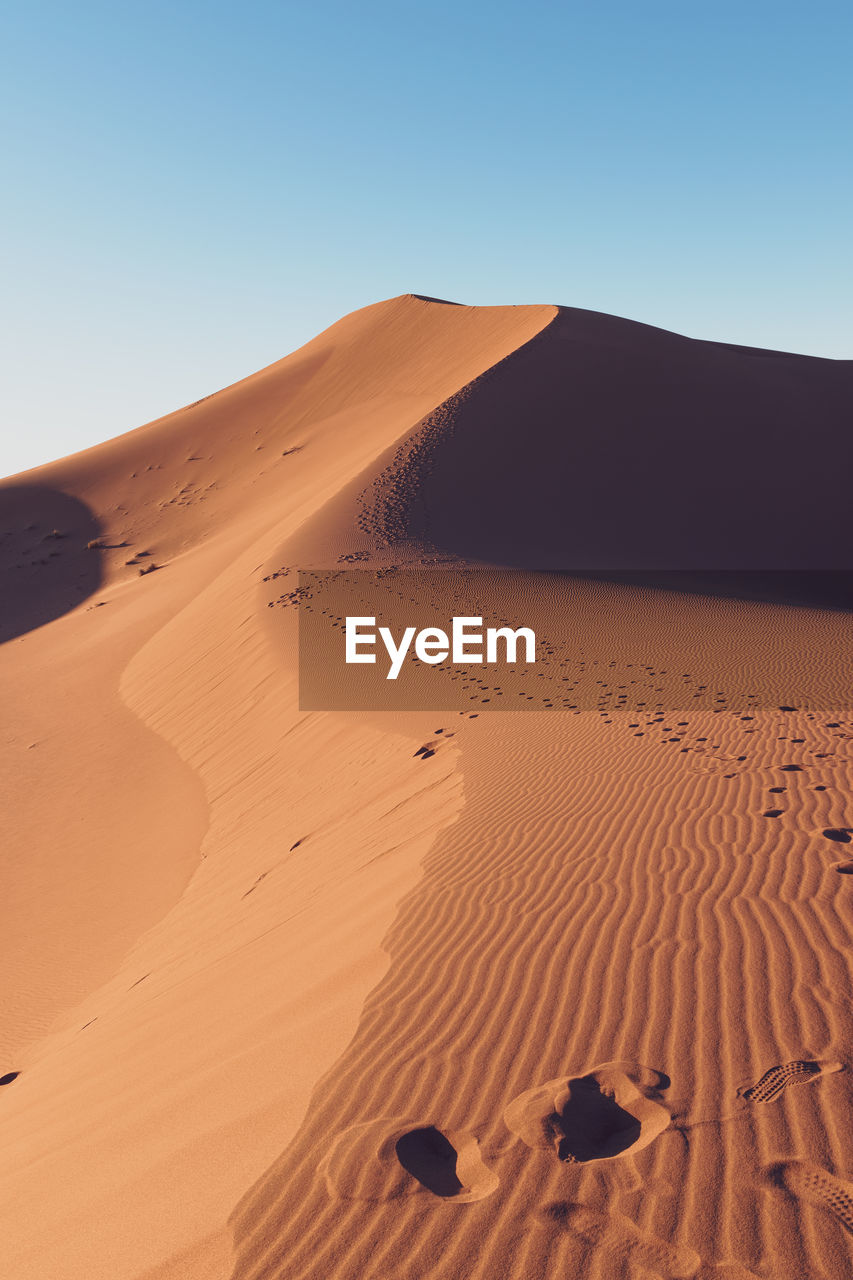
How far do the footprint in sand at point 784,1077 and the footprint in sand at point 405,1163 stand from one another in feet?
3.46

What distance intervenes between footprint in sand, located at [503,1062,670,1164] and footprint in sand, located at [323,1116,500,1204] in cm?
22

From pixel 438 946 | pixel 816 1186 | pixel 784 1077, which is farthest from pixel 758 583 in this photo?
pixel 816 1186

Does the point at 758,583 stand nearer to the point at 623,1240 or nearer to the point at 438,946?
the point at 438,946

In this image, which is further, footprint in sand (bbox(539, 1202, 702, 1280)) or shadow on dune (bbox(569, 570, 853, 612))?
shadow on dune (bbox(569, 570, 853, 612))

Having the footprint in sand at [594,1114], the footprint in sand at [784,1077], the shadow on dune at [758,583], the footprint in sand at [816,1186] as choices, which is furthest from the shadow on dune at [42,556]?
the footprint in sand at [816,1186]

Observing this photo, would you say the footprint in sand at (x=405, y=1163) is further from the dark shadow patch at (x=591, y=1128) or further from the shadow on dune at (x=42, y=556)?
the shadow on dune at (x=42, y=556)

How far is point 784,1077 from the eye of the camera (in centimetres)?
354

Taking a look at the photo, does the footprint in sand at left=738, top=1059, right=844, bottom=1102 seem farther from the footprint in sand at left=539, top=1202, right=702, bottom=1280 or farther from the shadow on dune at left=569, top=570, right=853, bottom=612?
the shadow on dune at left=569, top=570, right=853, bottom=612

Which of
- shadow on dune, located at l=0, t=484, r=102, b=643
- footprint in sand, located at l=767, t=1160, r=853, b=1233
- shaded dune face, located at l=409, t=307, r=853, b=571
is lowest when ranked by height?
shadow on dune, located at l=0, t=484, r=102, b=643

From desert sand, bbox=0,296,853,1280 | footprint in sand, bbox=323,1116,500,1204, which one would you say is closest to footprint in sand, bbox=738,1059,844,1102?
desert sand, bbox=0,296,853,1280

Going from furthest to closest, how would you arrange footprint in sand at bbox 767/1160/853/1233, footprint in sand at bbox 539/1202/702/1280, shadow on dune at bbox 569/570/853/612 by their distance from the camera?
1. shadow on dune at bbox 569/570/853/612
2. footprint in sand at bbox 767/1160/853/1233
3. footprint in sand at bbox 539/1202/702/1280

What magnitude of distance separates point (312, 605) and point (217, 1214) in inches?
571

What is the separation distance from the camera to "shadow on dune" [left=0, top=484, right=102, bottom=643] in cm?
3180

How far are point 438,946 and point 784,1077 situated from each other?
2.02 meters
